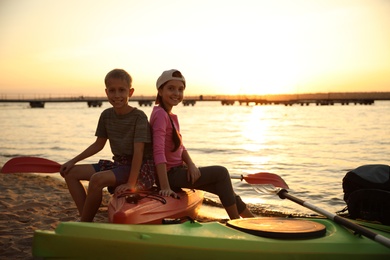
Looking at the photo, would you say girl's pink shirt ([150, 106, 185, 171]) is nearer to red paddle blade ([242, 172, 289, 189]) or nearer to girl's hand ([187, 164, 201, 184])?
girl's hand ([187, 164, 201, 184])

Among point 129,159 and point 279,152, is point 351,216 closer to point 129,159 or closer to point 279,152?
point 129,159

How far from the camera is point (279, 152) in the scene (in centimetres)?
1600

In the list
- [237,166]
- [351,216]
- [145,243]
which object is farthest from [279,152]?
[145,243]

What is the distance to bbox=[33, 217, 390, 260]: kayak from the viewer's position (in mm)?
3135

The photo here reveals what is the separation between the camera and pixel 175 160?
183 inches

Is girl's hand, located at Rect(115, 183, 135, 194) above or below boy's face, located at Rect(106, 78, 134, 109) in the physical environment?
below

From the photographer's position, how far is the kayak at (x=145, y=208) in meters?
3.76

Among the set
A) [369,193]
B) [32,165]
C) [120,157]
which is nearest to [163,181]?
[120,157]

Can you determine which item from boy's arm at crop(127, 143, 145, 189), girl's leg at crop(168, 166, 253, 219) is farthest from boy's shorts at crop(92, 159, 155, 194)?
girl's leg at crop(168, 166, 253, 219)

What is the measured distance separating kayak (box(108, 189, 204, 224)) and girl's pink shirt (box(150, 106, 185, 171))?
0.38 metres

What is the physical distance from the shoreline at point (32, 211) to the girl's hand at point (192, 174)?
1782 mm

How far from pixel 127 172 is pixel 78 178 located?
0.56 metres

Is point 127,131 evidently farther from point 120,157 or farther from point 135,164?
point 135,164

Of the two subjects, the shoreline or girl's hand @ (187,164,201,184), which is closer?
girl's hand @ (187,164,201,184)
